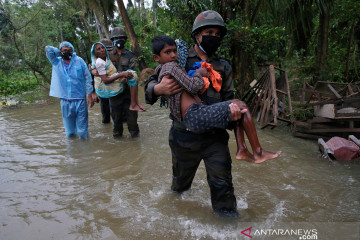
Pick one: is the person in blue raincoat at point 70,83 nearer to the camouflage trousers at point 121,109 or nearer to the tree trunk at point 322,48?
the camouflage trousers at point 121,109

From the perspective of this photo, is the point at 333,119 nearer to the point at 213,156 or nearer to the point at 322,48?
the point at 213,156

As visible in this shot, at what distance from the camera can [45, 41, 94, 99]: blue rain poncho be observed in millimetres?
4660

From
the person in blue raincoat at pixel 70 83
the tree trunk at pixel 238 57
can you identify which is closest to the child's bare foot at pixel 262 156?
the person in blue raincoat at pixel 70 83

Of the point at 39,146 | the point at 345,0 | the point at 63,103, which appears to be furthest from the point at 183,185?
the point at 345,0

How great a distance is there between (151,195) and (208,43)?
5.92ft

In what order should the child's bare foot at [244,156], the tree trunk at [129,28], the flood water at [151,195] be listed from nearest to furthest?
the child's bare foot at [244,156]
the flood water at [151,195]
the tree trunk at [129,28]

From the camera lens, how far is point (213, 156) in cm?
226

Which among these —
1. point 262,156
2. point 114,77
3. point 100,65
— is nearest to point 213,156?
point 262,156

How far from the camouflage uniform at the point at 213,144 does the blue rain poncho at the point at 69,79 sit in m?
2.94

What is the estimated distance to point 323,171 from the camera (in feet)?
11.8

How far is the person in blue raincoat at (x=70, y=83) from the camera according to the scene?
464 centimetres

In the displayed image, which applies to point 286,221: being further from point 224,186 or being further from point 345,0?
point 345,0

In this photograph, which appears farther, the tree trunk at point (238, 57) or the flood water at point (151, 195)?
the tree trunk at point (238, 57)

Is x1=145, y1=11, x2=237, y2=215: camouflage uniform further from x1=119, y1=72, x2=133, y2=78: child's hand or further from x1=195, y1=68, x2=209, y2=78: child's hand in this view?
x1=119, y1=72, x2=133, y2=78: child's hand
